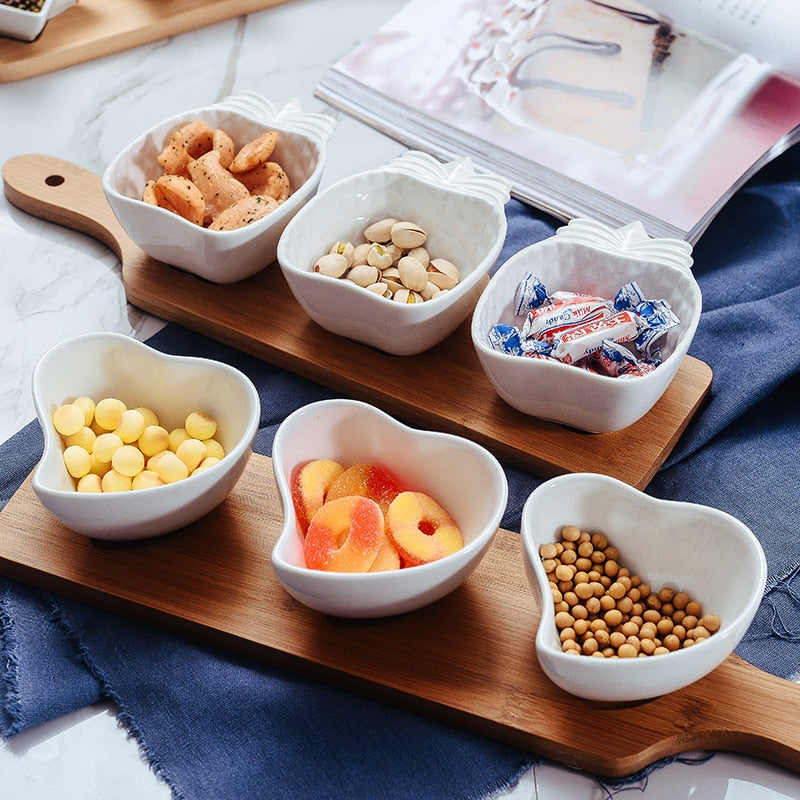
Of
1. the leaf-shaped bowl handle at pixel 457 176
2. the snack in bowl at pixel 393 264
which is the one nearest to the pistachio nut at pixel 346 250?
the snack in bowl at pixel 393 264

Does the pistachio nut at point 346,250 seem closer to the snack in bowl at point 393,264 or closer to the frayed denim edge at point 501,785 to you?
the snack in bowl at point 393,264

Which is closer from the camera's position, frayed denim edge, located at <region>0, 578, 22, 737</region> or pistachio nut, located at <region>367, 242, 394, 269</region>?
frayed denim edge, located at <region>0, 578, 22, 737</region>

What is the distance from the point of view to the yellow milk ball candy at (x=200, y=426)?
38.4 inches

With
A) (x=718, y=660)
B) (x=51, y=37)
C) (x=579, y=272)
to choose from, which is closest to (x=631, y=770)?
(x=718, y=660)

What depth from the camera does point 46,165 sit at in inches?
52.6

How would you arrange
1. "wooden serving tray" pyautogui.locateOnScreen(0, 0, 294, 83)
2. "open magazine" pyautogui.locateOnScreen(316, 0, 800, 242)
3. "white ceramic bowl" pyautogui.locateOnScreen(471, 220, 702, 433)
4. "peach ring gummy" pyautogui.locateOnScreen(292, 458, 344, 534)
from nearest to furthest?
"peach ring gummy" pyautogui.locateOnScreen(292, 458, 344, 534)
"white ceramic bowl" pyautogui.locateOnScreen(471, 220, 702, 433)
"open magazine" pyautogui.locateOnScreen(316, 0, 800, 242)
"wooden serving tray" pyautogui.locateOnScreen(0, 0, 294, 83)

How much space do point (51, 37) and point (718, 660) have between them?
4.15ft

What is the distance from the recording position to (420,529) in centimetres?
92

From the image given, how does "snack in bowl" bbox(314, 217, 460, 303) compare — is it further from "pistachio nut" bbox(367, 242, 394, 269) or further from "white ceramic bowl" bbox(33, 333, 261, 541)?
"white ceramic bowl" bbox(33, 333, 261, 541)

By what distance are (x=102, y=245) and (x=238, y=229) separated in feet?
0.87

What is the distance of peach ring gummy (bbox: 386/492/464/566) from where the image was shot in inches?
34.1

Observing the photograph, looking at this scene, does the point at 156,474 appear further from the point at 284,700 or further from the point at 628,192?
the point at 628,192

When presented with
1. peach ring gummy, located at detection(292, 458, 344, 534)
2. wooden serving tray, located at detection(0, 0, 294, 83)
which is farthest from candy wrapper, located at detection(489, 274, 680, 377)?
wooden serving tray, located at detection(0, 0, 294, 83)

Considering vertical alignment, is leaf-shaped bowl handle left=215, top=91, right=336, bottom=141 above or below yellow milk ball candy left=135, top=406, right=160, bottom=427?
above
